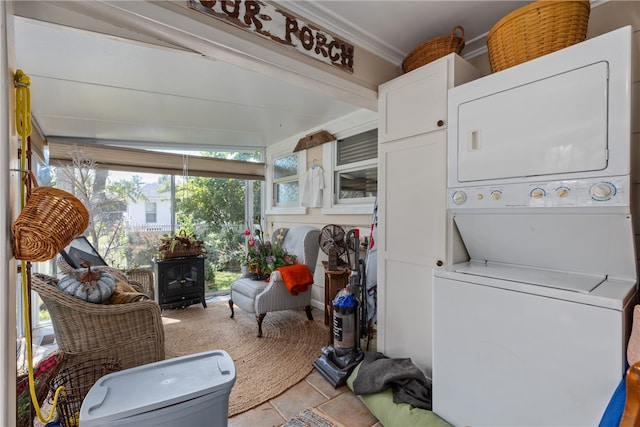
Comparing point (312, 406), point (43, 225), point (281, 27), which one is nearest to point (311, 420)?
point (312, 406)

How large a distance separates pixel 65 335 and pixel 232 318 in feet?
5.95

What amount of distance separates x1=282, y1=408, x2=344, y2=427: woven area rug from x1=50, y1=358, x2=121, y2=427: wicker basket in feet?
3.64

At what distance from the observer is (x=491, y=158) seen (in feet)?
4.77

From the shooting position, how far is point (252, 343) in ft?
9.02

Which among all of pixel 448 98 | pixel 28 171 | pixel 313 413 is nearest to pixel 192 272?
pixel 313 413

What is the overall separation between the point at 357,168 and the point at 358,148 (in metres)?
0.24

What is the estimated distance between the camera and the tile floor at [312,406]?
174 cm

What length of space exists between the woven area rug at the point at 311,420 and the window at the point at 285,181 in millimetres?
2930

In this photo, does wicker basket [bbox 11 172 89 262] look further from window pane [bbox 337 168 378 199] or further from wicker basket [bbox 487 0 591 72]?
window pane [bbox 337 168 378 199]

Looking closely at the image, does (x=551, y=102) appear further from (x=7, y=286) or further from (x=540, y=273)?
(x=7, y=286)

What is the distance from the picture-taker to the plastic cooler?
3.48 feet

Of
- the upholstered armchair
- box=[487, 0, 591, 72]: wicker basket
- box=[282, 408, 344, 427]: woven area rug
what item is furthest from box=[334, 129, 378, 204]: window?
box=[282, 408, 344, 427]: woven area rug

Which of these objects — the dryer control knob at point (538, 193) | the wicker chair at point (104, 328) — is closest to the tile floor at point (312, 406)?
the wicker chair at point (104, 328)

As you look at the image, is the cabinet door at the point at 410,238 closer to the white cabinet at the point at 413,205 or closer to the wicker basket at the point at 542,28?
the white cabinet at the point at 413,205
